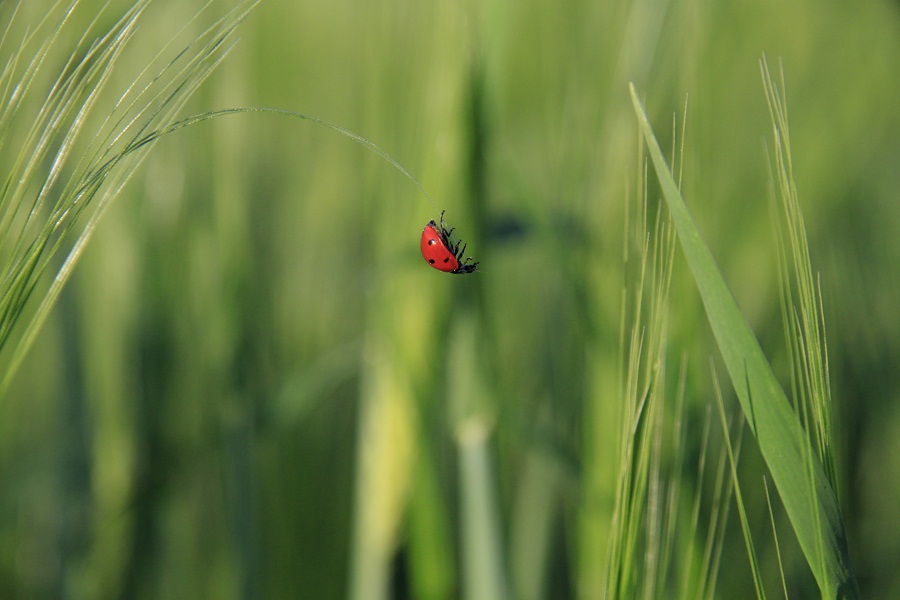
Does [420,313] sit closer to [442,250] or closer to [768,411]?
[442,250]

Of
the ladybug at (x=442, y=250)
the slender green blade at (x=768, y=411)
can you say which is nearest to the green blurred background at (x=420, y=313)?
the ladybug at (x=442, y=250)

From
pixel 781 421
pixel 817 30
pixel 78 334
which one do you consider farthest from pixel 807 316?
pixel 817 30

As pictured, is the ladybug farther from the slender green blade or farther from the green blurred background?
the slender green blade

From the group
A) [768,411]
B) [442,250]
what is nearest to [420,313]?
[442,250]

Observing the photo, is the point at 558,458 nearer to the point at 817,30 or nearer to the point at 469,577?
the point at 469,577

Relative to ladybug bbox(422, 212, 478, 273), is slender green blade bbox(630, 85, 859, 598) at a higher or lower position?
lower

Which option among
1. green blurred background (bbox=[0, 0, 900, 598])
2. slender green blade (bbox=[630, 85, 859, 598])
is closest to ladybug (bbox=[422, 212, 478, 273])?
green blurred background (bbox=[0, 0, 900, 598])

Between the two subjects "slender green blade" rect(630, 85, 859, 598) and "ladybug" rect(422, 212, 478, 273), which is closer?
"slender green blade" rect(630, 85, 859, 598)
